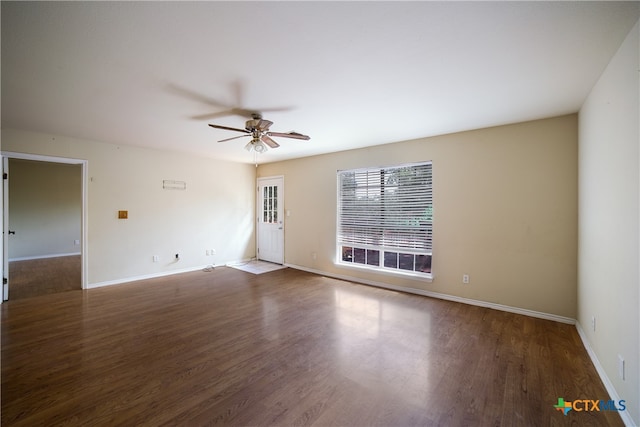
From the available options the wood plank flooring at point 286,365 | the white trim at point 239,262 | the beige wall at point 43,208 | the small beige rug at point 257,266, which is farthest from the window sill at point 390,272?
the beige wall at point 43,208

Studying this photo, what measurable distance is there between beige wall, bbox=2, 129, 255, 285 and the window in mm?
2854

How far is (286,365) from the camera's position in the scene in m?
2.32

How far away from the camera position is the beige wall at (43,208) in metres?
6.72

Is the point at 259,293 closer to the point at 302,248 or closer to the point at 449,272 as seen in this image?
the point at 302,248

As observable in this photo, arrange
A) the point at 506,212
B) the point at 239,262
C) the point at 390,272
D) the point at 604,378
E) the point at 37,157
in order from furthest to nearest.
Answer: the point at 239,262, the point at 390,272, the point at 37,157, the point at 506,212, the point at 604,378

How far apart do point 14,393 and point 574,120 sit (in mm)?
5857

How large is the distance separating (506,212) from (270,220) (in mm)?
4957

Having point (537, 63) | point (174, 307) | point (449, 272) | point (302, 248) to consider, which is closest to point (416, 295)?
point (449, 272)

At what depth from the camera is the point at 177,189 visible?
554cm

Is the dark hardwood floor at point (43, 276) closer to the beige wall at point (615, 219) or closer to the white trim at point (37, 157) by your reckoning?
the white trim at point (37, 157)

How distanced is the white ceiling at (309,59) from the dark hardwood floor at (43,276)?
8.80 ft

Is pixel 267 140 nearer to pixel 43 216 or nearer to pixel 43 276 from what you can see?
pixel 43 276

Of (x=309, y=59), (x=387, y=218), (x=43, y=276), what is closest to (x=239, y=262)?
(x=43, y=276)

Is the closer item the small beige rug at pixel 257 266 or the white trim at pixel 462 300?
the white trim at pixel 462 300
